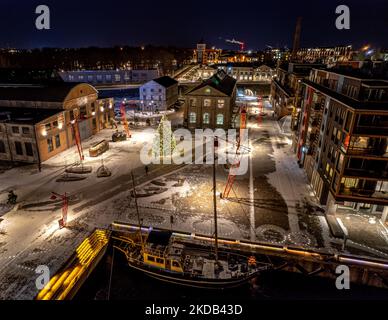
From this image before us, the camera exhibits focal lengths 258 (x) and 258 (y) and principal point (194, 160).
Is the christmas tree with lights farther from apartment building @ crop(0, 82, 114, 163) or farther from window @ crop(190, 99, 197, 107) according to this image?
window @ crop(190, 99, 197, 107)

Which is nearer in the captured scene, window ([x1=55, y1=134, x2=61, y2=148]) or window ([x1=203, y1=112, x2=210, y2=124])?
window ([x1=55, y1=134, x2=61, y2=148])

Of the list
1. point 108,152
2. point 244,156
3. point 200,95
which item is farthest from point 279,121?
point 108,152

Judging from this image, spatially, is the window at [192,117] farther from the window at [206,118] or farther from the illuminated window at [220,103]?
the illuminated window at [220,103]

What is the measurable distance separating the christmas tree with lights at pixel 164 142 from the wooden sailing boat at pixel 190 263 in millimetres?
22058

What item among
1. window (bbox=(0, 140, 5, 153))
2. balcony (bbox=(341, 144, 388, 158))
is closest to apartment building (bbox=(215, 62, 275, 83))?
window (bbox=(0, 140, 5, 153))

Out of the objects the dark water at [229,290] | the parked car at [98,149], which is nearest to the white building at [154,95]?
the parked car at [98,149]

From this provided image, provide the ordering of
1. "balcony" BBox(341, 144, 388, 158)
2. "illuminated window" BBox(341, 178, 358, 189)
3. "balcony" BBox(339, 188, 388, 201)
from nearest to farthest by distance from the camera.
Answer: "balcony" BBox(341, 144, 388, 158) → "balcony" BBox(339, 188, 388, 201) → "illuminated window" BBox(341, 178, 358, 189)

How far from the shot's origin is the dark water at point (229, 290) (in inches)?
843

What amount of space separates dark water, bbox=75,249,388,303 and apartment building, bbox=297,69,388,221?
9085 mm

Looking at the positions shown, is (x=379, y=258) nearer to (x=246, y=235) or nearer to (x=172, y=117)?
(x=246, y=235)

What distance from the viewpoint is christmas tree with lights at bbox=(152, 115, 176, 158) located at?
1686 inches

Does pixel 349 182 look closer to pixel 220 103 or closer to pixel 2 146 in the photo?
pixel 220 103

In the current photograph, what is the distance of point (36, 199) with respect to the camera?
1278 inches
